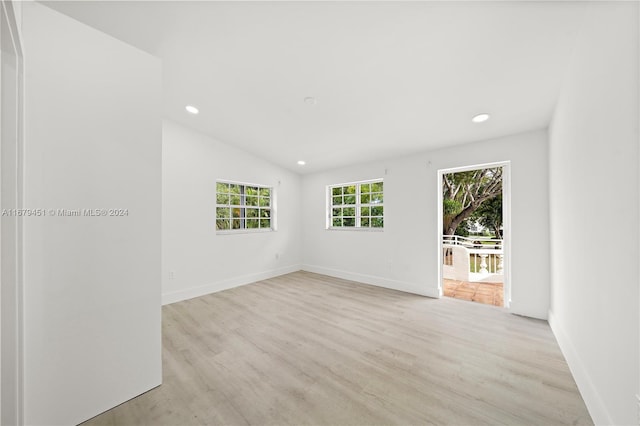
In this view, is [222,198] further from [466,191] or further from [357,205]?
[466,191]

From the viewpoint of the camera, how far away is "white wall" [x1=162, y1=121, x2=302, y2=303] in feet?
11.5

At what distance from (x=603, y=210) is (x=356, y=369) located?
187 cm

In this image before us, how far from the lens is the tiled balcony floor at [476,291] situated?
3.62m

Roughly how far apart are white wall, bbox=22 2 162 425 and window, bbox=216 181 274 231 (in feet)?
8.23

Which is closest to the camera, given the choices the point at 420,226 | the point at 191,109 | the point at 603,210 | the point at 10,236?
the point at 10,236

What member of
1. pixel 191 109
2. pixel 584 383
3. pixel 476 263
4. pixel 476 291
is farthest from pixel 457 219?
pixel 191 109

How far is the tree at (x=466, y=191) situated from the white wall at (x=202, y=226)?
15.3 ft

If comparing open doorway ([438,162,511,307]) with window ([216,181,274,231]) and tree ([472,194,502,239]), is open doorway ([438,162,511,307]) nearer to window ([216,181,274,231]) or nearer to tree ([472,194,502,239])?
tree ([472,194,502,239])

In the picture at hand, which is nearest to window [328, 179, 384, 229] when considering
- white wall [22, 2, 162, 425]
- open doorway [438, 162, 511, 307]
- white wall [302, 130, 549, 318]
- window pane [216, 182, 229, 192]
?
white wall [302, 130, 549, 318]

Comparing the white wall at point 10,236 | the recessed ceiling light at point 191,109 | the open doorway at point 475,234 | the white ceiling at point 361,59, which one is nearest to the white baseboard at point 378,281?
the open doorway at point 475,234

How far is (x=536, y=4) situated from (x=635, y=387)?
197cm

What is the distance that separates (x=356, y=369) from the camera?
76.7 inches

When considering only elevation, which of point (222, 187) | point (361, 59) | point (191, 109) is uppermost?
point (191, 109)

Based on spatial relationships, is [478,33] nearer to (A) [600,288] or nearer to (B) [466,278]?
(A) [600,288]
